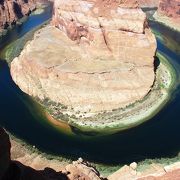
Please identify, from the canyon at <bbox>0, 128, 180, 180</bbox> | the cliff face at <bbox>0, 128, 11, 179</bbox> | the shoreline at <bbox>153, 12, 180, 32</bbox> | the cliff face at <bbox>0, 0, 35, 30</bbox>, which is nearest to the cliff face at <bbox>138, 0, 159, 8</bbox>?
the shoreline at <bbox>153, 12, 180, 32</bbox>

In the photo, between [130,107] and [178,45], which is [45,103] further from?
[178,45]

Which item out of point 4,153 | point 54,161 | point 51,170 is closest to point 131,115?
point 54,161

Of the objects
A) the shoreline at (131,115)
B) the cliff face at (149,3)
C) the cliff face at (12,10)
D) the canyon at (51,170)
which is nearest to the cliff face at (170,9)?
the cliff face at (149,3)

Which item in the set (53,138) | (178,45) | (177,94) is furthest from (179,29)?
(53,138)

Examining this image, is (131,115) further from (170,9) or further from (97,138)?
(170,9)

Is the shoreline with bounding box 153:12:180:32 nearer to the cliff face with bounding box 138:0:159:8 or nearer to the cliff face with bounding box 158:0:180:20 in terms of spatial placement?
the cliff face with bounding box 158:0:180:20
